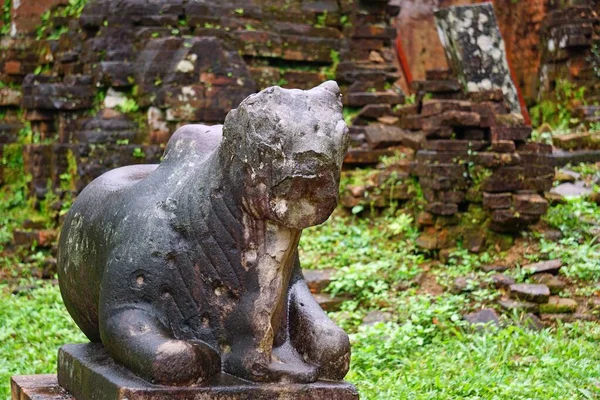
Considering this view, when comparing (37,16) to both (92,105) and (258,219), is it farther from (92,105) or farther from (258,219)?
(258,219)

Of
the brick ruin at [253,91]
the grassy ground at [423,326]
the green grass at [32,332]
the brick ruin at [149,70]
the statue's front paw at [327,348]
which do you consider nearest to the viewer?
the statue's front paw at [327,348]

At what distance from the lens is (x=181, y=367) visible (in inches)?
114

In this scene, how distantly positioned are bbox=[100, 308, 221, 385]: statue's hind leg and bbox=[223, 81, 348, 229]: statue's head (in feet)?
1.54

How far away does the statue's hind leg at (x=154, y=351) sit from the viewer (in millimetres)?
2900

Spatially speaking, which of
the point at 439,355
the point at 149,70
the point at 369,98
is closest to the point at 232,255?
the point at 439,355

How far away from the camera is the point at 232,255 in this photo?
2994 mm

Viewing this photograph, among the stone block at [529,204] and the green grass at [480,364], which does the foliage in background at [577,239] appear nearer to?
the stone block at [529,204]

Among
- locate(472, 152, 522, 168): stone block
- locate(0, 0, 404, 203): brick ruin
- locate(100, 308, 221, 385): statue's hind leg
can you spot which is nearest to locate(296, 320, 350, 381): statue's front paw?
locate(100, 308, 221, 385): statue's hind leg

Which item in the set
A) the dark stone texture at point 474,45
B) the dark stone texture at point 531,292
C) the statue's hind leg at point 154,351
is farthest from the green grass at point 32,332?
the dark stone texture at point 474,45

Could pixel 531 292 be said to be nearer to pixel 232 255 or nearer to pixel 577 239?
pixel 577 239

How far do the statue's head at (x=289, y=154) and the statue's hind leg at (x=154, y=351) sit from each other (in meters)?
0.47

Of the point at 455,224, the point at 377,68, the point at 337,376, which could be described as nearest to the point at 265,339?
the point at 337,376

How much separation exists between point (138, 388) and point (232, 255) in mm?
488

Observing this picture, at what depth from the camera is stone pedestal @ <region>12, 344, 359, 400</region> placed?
114 inches
